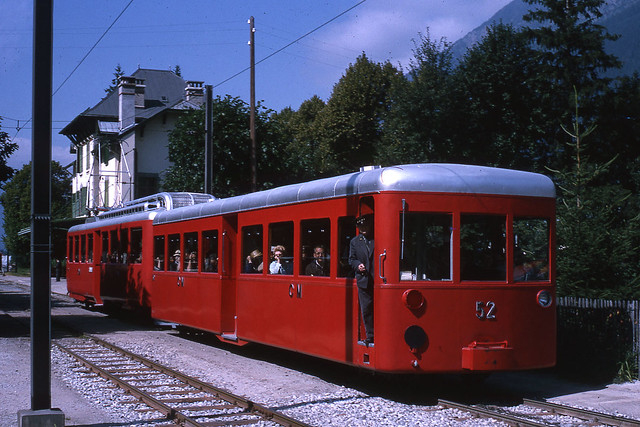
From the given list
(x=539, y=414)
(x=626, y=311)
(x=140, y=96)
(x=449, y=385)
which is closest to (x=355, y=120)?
(x=140, y=96)

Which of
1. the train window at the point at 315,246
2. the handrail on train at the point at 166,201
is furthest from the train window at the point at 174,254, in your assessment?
the train window at the point at 315,246

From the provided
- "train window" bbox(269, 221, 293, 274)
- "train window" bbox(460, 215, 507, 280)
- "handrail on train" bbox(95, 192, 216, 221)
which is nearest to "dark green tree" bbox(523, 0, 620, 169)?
"handrail on train" bbox(95, 192, 216, 221)

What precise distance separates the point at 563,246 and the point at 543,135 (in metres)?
18.8

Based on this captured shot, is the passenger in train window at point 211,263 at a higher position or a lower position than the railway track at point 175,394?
higher

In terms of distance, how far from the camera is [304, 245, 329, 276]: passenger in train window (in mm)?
10719

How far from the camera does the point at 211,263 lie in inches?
585

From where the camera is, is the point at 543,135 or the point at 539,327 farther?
the point at 543,135

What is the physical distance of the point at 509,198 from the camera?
32.3ft

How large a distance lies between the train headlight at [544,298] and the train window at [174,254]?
852cm

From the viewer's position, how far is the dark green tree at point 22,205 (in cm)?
7500

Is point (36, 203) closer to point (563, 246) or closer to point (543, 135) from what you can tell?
point (563, 246)

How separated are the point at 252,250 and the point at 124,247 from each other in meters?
8.79

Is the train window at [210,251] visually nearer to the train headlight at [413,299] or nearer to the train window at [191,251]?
the train window at [191,251]

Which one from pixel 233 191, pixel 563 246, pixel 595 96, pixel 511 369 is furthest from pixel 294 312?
pixel 595 96
